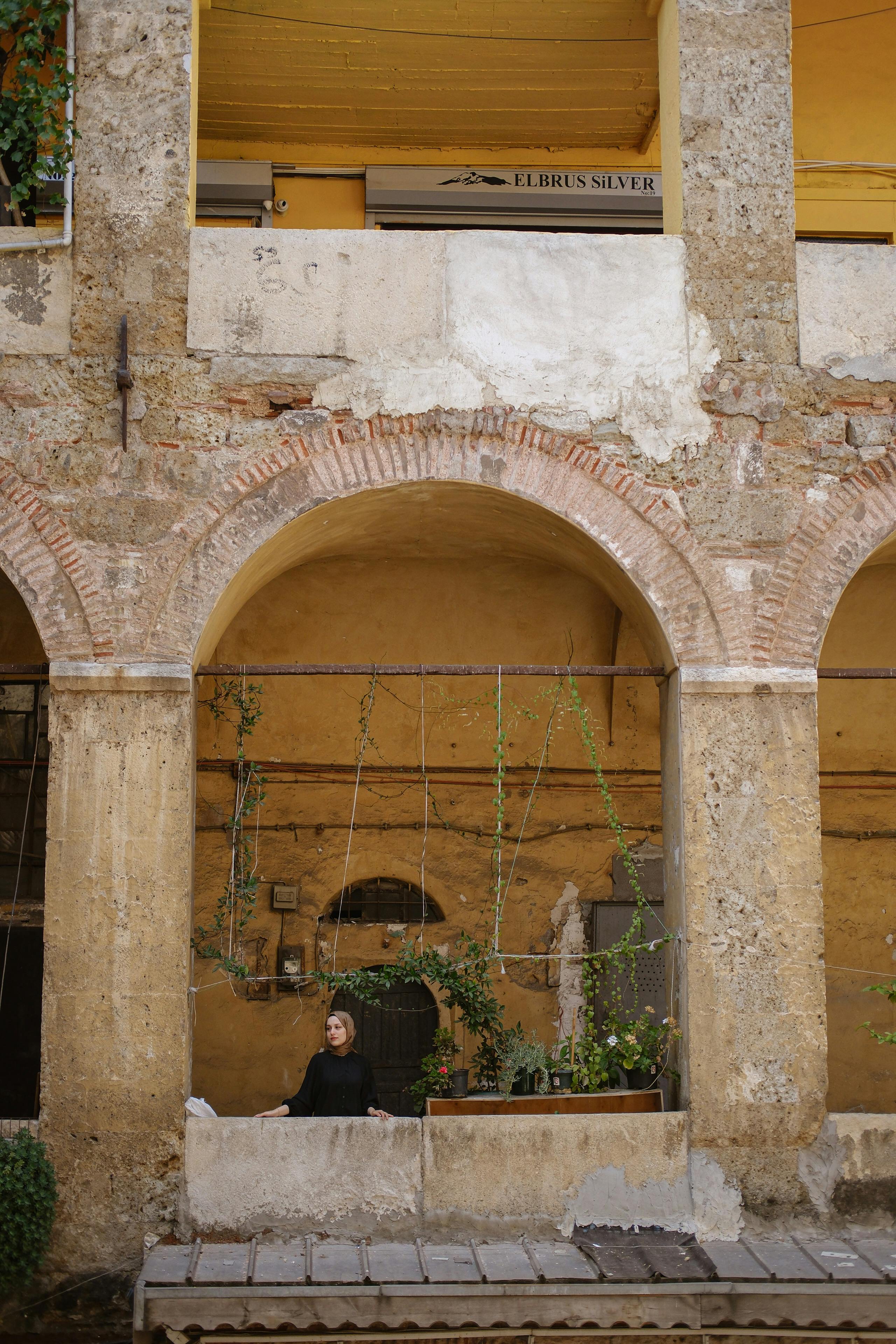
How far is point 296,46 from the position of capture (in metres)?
8.30

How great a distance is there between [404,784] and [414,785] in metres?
0.08

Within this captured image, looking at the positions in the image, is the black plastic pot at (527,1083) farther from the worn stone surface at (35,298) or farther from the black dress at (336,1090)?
the worn stone surface at (35,298)


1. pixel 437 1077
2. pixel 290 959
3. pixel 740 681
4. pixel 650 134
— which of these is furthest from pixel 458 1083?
pixel 650 134

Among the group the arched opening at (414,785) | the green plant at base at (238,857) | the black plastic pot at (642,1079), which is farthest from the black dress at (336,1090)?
the arched opening at (414,785)

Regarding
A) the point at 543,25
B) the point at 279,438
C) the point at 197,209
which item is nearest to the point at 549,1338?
the point at 279,438

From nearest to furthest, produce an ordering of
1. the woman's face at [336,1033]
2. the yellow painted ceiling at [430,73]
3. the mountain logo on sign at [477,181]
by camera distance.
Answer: the woman's face at [336,1033]
the yellow painted ceiling at [430,73]
the mountain logo on sign at [477,181]

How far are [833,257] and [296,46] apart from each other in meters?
3.98

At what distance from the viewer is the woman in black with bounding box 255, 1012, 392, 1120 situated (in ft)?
20.4

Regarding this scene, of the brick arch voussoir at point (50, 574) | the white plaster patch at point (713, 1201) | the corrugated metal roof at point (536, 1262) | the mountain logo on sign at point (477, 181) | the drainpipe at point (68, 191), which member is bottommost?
the corrugated metal roof at point (536, 1262)

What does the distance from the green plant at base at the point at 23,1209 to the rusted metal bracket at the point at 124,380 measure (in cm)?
340

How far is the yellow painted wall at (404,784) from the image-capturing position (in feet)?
28.0

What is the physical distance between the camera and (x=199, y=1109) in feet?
19.4

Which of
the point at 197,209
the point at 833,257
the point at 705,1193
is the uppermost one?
the point at 197,209

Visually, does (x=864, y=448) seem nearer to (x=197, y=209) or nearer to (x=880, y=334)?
(x=880, y=334)
